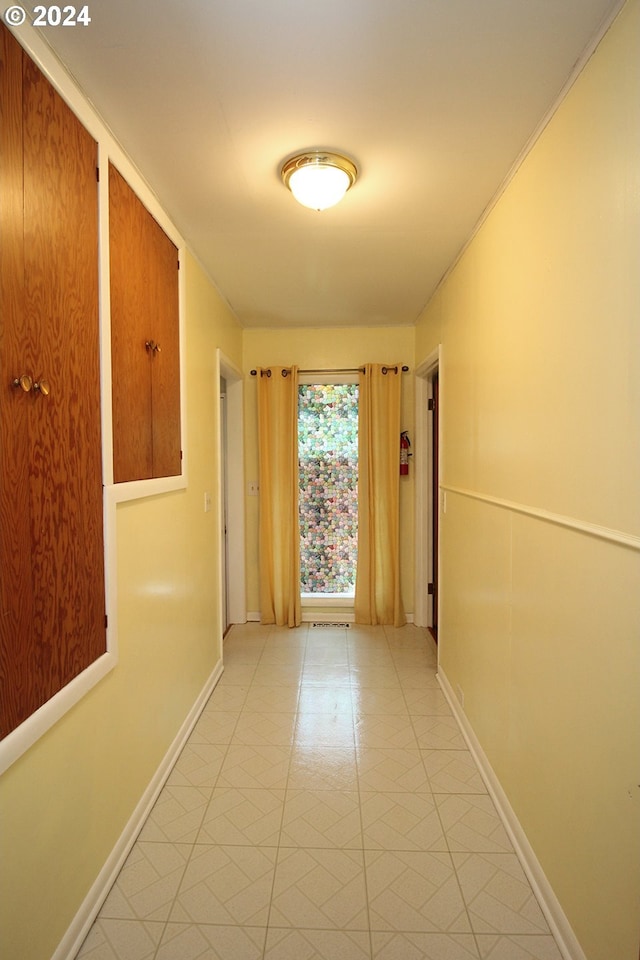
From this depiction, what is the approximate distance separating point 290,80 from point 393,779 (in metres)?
2.53

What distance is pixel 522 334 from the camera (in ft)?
5.48

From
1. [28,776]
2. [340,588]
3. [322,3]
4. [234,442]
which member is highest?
[322,3]

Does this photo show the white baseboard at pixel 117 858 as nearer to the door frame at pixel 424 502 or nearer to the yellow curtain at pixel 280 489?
the yellow curtain at pixel 280 489

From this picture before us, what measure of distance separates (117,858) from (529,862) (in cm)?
135

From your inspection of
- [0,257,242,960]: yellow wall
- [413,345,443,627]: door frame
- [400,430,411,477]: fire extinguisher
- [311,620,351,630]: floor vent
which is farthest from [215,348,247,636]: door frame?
[413,345,443,627]: door frame

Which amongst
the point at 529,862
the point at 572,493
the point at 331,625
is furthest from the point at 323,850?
the point at 331,625

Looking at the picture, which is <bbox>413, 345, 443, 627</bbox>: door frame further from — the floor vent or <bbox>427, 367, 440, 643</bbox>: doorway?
the floor vent

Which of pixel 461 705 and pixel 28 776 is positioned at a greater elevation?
pixel 28 776

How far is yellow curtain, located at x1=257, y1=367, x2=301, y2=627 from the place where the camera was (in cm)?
384

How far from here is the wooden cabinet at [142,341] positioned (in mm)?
1633

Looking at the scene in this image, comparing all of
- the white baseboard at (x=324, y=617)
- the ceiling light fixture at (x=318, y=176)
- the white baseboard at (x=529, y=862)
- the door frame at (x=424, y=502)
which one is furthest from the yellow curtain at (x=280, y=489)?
the ceiling light fixture at (x=318, y=176)

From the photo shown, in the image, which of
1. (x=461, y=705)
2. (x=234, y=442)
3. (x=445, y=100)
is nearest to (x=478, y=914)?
(x=461, y=705)

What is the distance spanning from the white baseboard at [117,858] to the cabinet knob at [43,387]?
56.6 inches

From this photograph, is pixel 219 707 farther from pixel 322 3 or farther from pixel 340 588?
pixel 322 3
